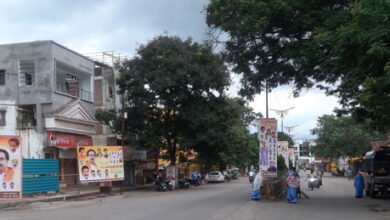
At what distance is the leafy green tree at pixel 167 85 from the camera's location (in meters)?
44.4

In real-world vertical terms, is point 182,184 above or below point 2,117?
below

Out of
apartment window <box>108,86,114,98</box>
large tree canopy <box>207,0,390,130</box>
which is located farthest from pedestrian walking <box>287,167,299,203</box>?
apartment window <box>108,86,114,98</box>

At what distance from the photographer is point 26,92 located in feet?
126

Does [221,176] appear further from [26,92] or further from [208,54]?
[26,92]

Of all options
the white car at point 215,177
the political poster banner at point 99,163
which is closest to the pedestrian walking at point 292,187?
the political poster banner at point 99,163

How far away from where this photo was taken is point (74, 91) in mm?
43438

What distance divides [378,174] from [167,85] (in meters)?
18.9

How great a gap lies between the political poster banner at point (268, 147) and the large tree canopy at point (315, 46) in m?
1.80

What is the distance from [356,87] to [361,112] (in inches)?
226

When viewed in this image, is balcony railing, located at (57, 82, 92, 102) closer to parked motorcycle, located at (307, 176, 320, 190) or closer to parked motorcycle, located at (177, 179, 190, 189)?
parked motorcycle, located at (177, 179, 190, 189)

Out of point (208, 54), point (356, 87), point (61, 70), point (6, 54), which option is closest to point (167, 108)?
point (208, 54)

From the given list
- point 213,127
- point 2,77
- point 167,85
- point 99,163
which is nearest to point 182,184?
point 213,127

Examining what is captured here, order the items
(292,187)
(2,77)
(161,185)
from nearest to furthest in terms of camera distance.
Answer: (292,187)
(2,77)
(161,185)

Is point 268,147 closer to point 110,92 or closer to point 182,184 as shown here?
point 182,184
